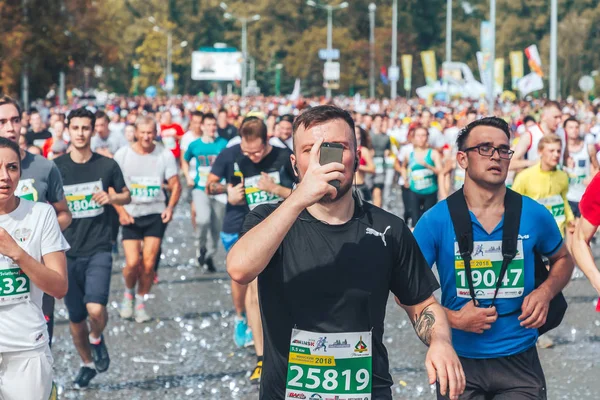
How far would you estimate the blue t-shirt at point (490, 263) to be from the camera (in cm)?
516

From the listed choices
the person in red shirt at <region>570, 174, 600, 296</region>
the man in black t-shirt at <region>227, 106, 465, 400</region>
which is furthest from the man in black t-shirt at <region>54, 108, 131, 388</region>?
the man in black t-shirt at <region>227, 106, 465, 400</region>

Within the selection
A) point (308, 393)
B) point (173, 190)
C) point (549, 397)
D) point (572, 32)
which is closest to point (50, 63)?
point (173, 190)

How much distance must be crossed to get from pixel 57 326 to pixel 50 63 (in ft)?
99.8

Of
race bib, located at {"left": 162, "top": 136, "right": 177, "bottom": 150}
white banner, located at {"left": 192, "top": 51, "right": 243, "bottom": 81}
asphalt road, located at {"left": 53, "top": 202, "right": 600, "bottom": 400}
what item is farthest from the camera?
white banner, located at {"left": 192, "top": 51, "right": 243, "bottom": 81}

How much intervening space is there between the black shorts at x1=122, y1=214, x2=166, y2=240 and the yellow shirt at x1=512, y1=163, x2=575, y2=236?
10.9 ft

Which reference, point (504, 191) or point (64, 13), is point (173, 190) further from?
point (64, 13)

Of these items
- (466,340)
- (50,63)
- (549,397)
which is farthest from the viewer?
(50,63)

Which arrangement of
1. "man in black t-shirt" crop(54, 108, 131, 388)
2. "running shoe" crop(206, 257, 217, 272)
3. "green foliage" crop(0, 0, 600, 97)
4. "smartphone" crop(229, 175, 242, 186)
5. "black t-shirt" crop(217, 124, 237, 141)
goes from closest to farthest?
"man in black t-shirt" crop(54, 108, 131, 388)
"smartphone" crop(229, 175, 242, 186)
"running shoe" crop(206, 257, 217, 272)
"black t-shirt" crop(217, 124, 237, 141)
"green foliage" crop(0, 0, 600, 97)

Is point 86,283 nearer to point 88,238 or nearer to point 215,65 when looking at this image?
point 88,238

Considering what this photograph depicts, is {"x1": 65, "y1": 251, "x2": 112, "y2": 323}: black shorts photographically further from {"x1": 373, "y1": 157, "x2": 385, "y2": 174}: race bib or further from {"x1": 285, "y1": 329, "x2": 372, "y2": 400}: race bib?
{"x1": 373, "y1": 157, "x2": 385, "y2": 174}: race bib

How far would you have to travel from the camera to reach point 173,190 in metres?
11.3

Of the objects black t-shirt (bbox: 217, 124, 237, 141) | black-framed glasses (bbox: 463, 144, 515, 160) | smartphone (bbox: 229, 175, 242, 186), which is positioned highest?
black t-shirt (bbox: 217, 124, 237, 141)

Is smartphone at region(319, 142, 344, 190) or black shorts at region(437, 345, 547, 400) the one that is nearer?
smartphone at region(319, 142, 344, 190)

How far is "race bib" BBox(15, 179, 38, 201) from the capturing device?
6621mm
